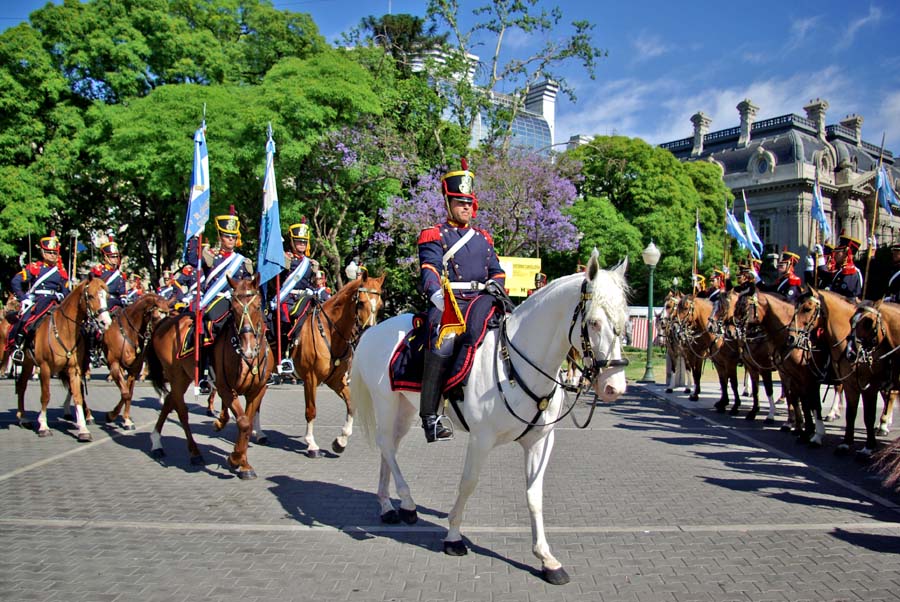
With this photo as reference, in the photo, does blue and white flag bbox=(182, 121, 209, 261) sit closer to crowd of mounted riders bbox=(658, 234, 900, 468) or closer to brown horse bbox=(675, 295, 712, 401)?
crowd of mounted riders bbox=(658, 234, 900, 468)

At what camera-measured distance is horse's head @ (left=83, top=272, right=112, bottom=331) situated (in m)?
10.5

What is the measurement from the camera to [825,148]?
6519 centimetres

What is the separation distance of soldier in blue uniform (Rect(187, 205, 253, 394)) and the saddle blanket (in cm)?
336

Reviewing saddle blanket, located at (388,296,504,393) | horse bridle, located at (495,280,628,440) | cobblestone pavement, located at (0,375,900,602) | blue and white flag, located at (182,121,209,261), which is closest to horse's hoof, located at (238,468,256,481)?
cobblestone pavement, located at (0,375,900,602)

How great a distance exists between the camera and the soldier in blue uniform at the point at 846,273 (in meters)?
12.0

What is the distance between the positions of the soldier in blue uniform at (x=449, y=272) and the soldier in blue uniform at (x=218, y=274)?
153 inches

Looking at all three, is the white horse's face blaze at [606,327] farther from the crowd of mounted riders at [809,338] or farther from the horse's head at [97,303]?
the horse's head at [97,303]

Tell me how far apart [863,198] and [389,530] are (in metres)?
72.6

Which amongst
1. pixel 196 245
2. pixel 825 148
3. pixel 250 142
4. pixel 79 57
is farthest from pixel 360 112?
pixel 825 148

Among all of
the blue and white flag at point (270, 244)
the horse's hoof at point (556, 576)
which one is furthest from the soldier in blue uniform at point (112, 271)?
the horse's hoof at point (556, 576)

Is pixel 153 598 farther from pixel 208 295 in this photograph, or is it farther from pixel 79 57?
pixel 79 57

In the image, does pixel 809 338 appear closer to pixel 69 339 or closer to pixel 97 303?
pixel 97 303

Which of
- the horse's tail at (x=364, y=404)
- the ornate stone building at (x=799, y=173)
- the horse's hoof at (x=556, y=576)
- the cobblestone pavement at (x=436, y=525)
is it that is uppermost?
the ornate stone building at (x=799, y=173)

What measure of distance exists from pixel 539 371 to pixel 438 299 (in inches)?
43.6
